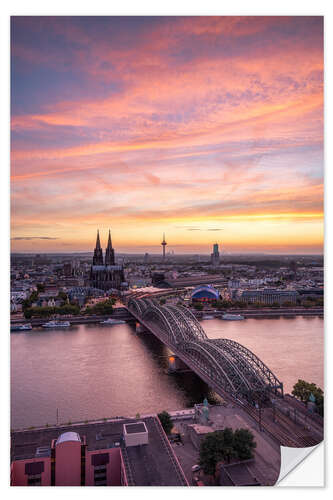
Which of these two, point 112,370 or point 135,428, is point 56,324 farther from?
point 135,428

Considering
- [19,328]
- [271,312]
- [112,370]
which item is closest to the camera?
[112,370]

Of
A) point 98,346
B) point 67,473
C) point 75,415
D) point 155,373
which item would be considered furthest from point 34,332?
point 67,473

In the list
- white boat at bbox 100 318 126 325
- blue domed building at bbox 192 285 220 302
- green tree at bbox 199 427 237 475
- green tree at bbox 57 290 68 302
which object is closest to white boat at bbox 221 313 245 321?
blue domed building at bbox 192 285 220 302

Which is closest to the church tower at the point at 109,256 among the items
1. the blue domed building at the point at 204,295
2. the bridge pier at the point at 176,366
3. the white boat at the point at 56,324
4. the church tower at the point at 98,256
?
the church tower at the point at 98,256

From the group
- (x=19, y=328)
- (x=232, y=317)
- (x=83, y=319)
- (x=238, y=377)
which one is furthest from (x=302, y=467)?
(x=232, y=317)

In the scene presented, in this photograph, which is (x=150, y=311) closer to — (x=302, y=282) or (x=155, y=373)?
(x=155, y=373)

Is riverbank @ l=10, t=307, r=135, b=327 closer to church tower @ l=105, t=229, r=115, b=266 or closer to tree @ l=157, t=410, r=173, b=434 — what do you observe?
church tower @ l=105, t=229, r=115, b=266
